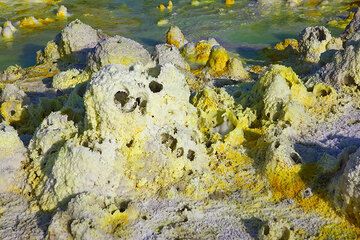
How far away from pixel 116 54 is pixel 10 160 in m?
3.73

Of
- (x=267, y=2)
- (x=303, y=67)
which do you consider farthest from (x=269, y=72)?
(x=267, y=2)

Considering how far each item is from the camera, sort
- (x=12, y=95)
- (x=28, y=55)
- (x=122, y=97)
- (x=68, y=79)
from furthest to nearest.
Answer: (x=28, y=55), (x=68, y=79), (x=12, y=95), (x=122, y=97)

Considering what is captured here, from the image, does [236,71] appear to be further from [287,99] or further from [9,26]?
[9,26]

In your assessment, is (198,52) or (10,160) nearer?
(10,160)

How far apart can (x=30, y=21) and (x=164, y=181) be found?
13.1m

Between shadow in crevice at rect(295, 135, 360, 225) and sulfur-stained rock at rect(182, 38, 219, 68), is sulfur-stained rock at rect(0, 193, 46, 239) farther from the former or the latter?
sulfur-stained rock at rect(182, 38, 219, 68)

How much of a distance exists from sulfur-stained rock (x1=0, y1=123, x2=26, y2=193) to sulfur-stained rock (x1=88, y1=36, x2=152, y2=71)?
337 centimetres

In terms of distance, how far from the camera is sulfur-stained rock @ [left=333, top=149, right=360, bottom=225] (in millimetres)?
3775

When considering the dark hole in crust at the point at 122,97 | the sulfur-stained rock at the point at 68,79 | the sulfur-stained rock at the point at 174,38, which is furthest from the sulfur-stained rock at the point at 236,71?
the dark hole in crust at the point at 122,97

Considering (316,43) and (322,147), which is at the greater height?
(322,147)

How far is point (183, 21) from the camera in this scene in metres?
15.7

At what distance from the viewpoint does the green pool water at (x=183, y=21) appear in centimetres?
1370

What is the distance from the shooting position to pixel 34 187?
177 inches

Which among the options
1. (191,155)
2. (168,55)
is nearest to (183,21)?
(168,55)
